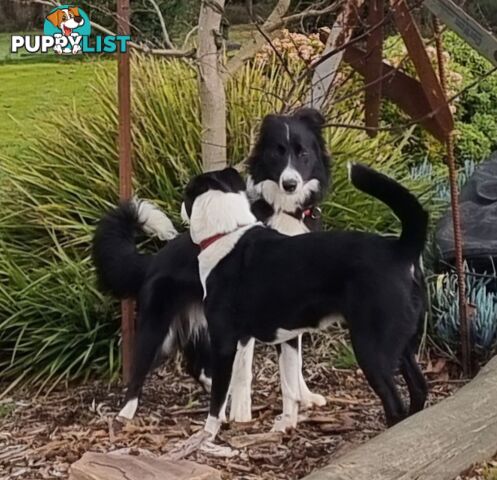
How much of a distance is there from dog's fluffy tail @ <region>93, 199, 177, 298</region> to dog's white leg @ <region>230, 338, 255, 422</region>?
0.65 metres

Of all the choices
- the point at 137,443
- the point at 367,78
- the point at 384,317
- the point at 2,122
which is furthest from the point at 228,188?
the point at 2,122

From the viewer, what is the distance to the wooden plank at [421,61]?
520 cm

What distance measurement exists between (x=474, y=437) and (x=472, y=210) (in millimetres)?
2786

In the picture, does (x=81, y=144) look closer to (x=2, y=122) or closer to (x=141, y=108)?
(x=141, y=108)

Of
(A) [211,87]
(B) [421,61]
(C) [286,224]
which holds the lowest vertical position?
(C) [286,224]

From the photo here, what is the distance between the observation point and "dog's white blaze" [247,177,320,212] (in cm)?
483

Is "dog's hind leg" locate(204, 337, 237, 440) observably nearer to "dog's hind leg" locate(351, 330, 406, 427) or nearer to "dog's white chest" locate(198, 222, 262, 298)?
"dog's white chest" locate(198, 222, 262, 298)

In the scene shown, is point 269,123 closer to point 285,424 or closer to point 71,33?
point 285,424

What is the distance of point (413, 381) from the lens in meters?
4.66

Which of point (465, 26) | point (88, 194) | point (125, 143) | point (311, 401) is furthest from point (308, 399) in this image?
point (88, 194)

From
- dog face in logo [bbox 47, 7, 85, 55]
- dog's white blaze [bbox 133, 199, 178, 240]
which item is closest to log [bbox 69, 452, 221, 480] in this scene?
dog's white blaze [bbox 133, 199, 178, 240]

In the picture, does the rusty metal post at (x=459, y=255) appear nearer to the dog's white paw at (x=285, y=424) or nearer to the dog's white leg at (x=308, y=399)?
the dog's white leg at (x=308, y=399)

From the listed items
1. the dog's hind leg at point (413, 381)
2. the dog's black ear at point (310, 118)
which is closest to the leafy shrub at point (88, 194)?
the dog's black ear at point (310, 118)

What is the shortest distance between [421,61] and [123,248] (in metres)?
1.76
